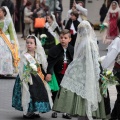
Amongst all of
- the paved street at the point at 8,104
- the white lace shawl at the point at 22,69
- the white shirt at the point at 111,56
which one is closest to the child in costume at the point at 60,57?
the white lace shawl at the point at 22,69

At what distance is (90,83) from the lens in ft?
28.3

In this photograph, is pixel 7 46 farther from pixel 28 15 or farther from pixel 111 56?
pixel 28 15

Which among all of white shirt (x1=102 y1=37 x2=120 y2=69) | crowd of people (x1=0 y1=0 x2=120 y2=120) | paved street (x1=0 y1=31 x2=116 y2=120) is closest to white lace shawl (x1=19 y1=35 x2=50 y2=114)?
crowd of people (x1=0 y1=0 x2=120 y2=120)

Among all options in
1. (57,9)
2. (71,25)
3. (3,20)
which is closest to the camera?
(3,20)

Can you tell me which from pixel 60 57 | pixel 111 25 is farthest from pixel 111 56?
pixel 111 25

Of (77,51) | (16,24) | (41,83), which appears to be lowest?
(16,24)

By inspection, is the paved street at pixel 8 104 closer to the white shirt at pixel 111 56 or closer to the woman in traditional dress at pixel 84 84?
the woman in traditional dress at pixel 84 84

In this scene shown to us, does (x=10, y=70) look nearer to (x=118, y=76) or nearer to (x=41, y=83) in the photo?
(x=41, y=83)

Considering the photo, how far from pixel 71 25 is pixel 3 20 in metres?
3.44

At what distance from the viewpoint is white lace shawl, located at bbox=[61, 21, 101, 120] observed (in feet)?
28.3

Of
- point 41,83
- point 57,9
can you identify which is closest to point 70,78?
point 41,83

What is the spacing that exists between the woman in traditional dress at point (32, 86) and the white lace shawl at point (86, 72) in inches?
37.1

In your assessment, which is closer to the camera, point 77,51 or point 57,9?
point 77,51

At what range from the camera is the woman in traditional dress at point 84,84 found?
8.64 m
